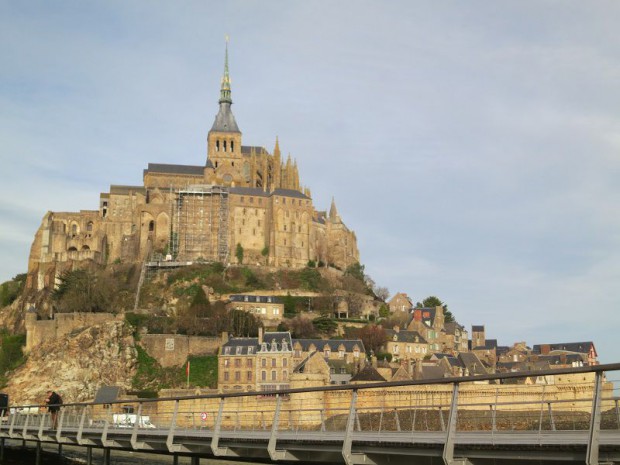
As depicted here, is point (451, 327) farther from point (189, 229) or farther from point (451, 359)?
point (189, 229)

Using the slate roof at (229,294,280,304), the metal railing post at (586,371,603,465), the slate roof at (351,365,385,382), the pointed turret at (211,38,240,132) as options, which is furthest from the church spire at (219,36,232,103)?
the metal railing post at (586,371,603,465)

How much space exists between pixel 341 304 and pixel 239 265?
12.7 meters

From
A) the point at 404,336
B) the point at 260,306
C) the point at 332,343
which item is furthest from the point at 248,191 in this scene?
the point at 332,343

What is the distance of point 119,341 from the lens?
7669 centimetres

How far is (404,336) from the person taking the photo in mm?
84688

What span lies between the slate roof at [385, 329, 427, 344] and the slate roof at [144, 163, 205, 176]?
35340mm

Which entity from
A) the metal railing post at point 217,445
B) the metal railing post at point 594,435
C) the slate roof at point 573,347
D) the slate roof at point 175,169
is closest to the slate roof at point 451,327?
the slate roof at point 573,347

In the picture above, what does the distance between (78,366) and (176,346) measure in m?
8.47

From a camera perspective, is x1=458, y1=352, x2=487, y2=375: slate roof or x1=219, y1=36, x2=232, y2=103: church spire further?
x1=219, y1=36, x2=232, y2=103: church spire

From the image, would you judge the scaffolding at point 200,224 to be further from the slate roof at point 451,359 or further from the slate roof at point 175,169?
the slate roof at point 451,359

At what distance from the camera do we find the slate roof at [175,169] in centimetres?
10712

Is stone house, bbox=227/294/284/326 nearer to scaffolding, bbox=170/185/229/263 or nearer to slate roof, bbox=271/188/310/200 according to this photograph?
scaffolding, bbox=170/185/229/263

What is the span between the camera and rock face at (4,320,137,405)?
234 feet

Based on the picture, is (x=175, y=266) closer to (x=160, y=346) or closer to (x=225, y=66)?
(x=160, y=346)
